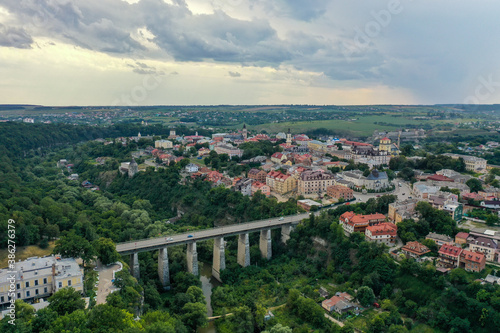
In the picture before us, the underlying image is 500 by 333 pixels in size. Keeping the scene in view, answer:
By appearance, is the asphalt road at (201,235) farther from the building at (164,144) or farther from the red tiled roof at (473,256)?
the building at (164,144)

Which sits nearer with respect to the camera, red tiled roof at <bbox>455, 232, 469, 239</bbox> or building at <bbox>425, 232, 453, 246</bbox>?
building at <bbox>425, 232, 453, 246</bbox>

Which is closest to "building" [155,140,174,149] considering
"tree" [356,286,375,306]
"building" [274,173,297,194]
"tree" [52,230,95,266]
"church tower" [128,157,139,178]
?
"church tower" [128,157,139,178]

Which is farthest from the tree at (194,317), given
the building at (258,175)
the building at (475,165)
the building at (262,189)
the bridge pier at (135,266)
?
the building at (475,165)

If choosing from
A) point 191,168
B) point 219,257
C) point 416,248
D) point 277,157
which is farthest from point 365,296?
point 277,157

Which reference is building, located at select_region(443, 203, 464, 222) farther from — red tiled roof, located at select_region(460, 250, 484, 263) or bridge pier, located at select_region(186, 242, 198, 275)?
bridge pier, located at select_region(186, 242, 198, 275)

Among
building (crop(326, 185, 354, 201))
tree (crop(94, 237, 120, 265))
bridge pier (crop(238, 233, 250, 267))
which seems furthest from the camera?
building (crop(326, 185, 354, 201))

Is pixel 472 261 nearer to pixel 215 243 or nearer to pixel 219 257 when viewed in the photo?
pixel 219 257
